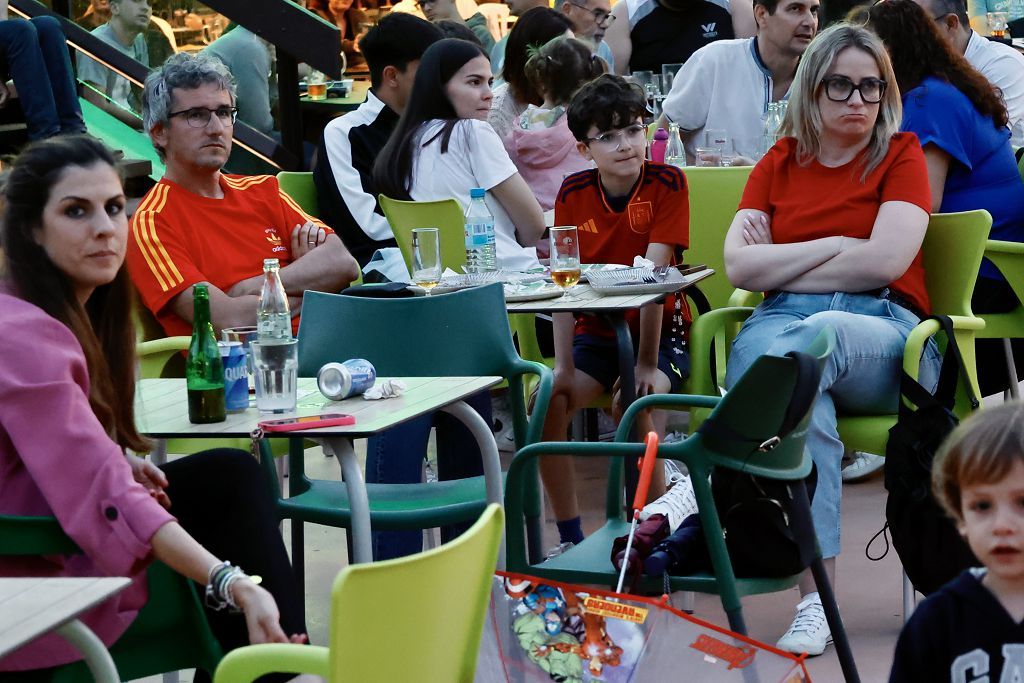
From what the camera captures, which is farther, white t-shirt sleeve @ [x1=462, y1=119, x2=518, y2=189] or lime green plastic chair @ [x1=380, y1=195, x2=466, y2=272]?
white t-shirt sleeve @ [x1=462, y1=119, x2=518, y2=189]

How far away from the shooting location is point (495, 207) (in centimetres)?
491

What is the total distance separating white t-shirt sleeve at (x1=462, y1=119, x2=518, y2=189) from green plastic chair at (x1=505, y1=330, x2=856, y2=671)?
2.14 meters

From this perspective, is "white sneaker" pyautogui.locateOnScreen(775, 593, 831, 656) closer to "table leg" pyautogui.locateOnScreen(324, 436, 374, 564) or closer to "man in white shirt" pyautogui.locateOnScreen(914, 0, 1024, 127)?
"table leg" pyautogui.locateOnScreen(324, 436, 374, 564)

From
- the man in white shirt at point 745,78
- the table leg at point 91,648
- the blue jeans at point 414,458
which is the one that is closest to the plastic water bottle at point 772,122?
the man in white shirt at point 745,78

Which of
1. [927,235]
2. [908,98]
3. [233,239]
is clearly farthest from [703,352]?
[233,239]

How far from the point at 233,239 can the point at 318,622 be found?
1.08 metres

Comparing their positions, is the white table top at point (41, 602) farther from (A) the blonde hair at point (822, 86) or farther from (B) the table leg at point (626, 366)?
(A) the blonde hair at point (822, 86)

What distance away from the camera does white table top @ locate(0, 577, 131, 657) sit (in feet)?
5.20

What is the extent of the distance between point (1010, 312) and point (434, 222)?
1.80m

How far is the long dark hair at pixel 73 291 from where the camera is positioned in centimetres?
238

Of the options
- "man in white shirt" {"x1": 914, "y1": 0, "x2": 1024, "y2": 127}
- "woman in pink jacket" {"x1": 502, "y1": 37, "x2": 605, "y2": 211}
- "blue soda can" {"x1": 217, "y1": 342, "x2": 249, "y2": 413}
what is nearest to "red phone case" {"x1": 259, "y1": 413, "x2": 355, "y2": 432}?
"blue soda can" {"x1": 217, "y1": 342, "x2": 249, "y2": 413}

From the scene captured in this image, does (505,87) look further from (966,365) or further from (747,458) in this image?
(747,458)

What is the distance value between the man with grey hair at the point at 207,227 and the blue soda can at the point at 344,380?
1.07 m

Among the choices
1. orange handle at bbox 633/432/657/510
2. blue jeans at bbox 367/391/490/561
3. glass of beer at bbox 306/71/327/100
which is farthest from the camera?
glass of beer at bbox 306/71/327/100
